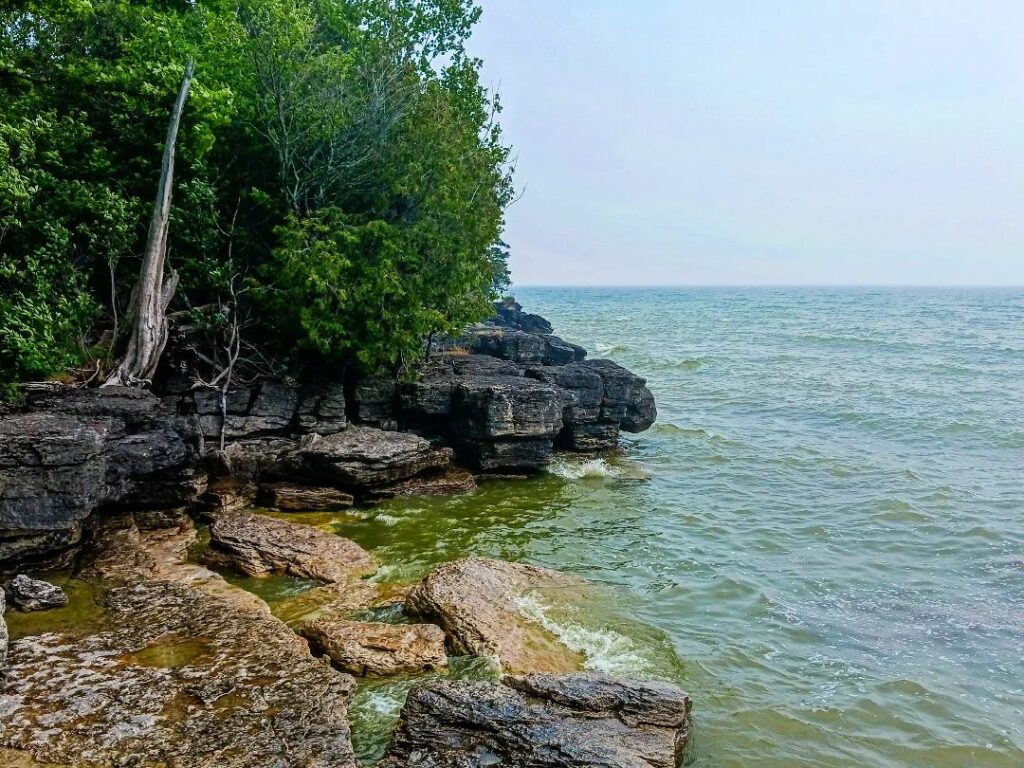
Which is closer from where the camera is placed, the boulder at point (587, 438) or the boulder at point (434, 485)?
the boulder at point (434, 485)

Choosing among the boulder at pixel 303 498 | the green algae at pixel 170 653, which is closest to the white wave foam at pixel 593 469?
the boulder at pixel 303 498

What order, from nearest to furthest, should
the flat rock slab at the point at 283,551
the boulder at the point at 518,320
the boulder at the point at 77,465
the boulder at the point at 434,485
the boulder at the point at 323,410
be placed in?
the boulder at the point at 77,465 < the flat rock slab at the point at 283,551 < the boulder at the point at 434,485 < the boulder at the point at 323,410 < the boulder at the point at 518,320

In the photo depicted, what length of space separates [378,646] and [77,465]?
7147 millimetres

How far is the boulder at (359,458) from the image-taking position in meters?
18.0

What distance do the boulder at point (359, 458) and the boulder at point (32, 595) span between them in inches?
297

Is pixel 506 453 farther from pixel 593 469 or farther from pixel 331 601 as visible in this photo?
pixel 331 601

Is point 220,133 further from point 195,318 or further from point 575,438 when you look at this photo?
point 575,438

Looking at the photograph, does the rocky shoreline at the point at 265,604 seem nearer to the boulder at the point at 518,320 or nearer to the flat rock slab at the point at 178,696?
the flat rock slab at the point at 178,696

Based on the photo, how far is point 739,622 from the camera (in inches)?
500

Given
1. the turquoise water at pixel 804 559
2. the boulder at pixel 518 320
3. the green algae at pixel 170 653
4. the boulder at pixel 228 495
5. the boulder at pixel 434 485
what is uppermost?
the boulder at pixel 518 320

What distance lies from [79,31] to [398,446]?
14.6m

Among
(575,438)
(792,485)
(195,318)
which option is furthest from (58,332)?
(792,485)

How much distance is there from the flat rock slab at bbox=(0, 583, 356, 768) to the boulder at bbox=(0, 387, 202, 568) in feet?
10.5

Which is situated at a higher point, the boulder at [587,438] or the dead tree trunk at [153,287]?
the dead tree trunk at [153,287]
